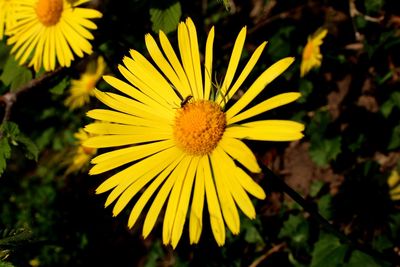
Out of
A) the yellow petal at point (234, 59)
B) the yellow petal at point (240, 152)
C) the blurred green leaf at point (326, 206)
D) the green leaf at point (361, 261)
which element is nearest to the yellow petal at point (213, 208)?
the yellow petal at point (240, 152)


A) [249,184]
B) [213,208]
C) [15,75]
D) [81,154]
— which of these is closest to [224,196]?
[213,208]

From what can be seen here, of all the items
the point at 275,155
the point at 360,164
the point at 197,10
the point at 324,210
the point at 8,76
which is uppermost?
the point at 197,10

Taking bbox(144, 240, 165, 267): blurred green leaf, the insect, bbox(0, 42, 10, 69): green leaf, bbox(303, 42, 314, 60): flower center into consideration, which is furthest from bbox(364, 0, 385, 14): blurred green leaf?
bbox(0, 42, 10, 69): green leaf

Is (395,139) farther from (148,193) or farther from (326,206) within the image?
(148,193)

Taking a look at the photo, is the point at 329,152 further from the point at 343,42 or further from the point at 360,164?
the point at 343,42

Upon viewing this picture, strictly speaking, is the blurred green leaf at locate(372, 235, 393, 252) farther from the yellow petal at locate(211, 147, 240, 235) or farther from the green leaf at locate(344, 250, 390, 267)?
the yellow petal at locate(211, 147, 240, 235)

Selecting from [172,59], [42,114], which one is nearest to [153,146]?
[172,59]

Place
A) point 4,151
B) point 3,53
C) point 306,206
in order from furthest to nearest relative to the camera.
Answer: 1. point 3,53
2. point 4,151
3. point 306,206
